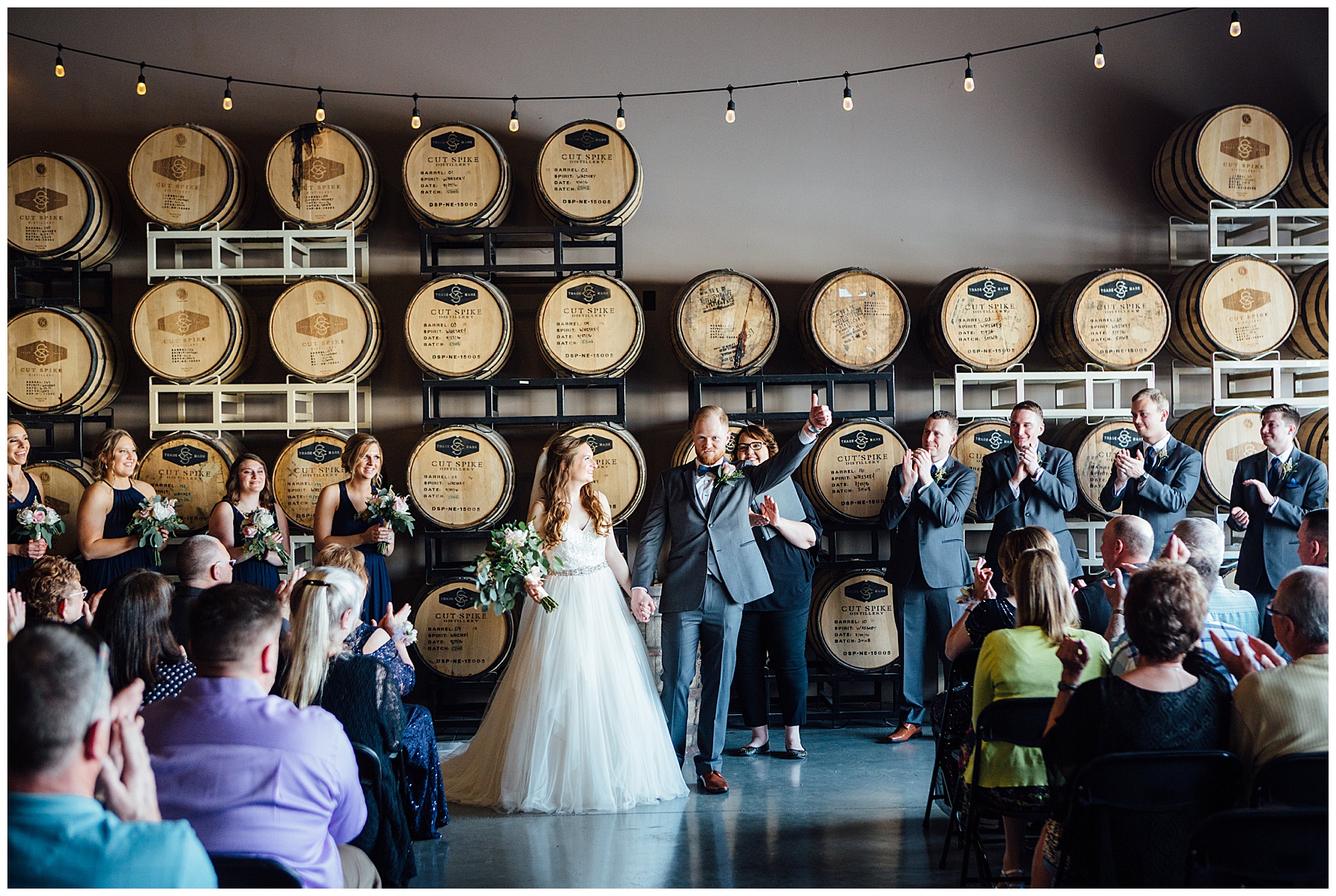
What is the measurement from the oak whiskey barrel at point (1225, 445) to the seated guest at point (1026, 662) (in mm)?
2784

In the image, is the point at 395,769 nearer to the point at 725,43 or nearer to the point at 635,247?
the point at 635,247

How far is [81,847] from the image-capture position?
1248mm

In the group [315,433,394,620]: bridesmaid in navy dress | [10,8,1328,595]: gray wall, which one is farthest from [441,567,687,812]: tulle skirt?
[10,8,1328,595]: gray wall

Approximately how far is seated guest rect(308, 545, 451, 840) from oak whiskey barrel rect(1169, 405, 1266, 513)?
4000 millimetres

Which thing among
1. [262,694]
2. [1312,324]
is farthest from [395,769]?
[1312,324]

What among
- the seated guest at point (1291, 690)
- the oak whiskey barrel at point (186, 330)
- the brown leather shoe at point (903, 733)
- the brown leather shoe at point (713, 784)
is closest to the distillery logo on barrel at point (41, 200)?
the oak whiskey barrel at point (186, 330)

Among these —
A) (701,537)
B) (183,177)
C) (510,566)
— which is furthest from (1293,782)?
Answer: (183,177)

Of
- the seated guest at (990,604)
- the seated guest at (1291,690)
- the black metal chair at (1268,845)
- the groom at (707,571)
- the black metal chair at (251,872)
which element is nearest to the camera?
the black metal chair at (251,872)

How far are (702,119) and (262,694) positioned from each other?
4.55m

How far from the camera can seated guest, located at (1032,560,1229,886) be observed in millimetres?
1985

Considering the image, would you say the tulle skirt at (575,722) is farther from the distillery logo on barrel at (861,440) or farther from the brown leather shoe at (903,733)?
the distillery logo on barrel at (861,440)

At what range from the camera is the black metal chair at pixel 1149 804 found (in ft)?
6.37

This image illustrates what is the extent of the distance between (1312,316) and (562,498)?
4148 millimetres

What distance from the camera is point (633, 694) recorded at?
3727 mm
